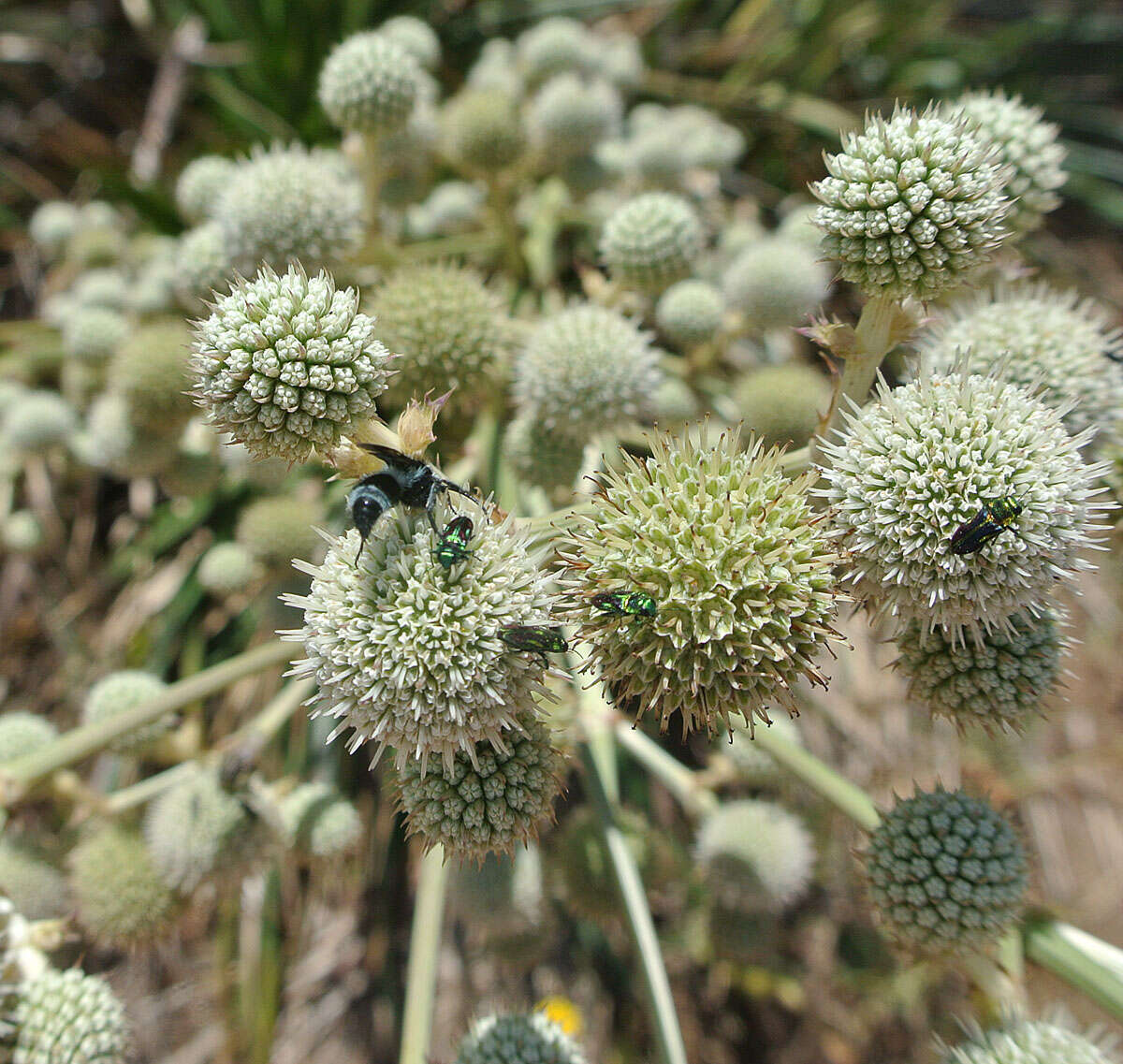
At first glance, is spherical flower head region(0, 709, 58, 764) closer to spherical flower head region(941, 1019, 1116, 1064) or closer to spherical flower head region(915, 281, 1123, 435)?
spherical flower head region(941, 1019, 1116, 1064)

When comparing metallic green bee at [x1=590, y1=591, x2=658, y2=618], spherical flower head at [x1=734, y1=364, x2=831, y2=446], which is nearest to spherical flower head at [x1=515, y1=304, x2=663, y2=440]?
spherical flower head at [x1=734, y1=364, x2=831, y2=446]

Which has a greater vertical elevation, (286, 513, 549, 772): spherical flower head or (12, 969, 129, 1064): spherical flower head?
(286, 513, 549, 772): spherical flower head

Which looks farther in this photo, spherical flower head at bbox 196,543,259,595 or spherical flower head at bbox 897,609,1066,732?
spherical flower head at bbox 196,543,259,595

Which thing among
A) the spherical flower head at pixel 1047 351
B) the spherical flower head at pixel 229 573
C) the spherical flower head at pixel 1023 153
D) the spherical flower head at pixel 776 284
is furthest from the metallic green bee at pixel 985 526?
the spherical flower head at pixel 229 573

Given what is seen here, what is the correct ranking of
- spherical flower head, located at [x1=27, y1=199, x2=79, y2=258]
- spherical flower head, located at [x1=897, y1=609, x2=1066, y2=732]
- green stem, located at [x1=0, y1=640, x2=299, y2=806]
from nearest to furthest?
spherical flower head, located at [x1=897, y1=609, x2=1066, y2=732], green stem, located at [x1=0, y1=640, x2=299, y2=806], spherical flower head, located at [x1=27, y1=199, x2=79, y2=258]

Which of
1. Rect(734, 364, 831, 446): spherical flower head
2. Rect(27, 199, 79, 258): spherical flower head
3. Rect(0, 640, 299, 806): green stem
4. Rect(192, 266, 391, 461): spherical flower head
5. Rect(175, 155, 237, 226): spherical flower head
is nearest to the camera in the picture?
Rect(192, 266, 391, 461): spherical flower head

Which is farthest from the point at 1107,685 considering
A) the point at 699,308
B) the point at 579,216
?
the point at 579,216

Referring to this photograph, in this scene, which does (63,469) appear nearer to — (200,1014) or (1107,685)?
(200,1014)
